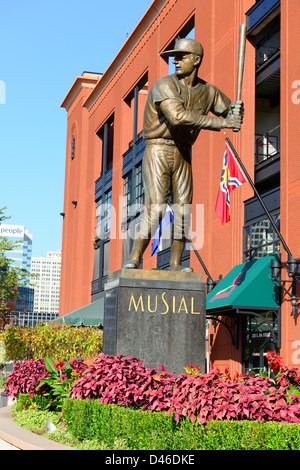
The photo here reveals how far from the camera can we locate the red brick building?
1856cm

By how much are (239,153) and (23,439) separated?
15.1 metres

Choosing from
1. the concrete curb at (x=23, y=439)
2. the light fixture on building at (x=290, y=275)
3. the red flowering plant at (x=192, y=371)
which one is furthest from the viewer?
the light fixture on building at (x=290, y=275)

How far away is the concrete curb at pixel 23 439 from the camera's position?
7.54 metres

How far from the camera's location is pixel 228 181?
17547mm

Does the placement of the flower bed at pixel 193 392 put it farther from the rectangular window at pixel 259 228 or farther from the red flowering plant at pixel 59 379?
the rectangular window at pixel 259 228

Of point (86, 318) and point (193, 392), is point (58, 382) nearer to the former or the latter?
point (193, 392)

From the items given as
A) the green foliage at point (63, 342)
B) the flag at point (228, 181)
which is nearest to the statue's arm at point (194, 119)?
the flag at point (228, 181)

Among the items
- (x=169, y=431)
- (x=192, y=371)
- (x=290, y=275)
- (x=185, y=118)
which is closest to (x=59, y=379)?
(x=192, y=371)

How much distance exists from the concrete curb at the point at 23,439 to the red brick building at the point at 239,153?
10006 mm

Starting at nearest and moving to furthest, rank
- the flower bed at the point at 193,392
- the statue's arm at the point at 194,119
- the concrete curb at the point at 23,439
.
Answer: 1. the flower bed at the point at 193,392
2. the concrete curb at the point at 23,439
3. the statue's arm at the point at 194,119

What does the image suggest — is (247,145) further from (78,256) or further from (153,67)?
(78,256)

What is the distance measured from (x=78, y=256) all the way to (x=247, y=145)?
25394mm

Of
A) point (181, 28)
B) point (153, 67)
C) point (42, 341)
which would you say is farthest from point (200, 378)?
point (153, 67)

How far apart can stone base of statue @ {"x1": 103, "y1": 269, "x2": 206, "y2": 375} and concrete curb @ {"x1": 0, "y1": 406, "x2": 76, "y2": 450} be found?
1.74 meters
